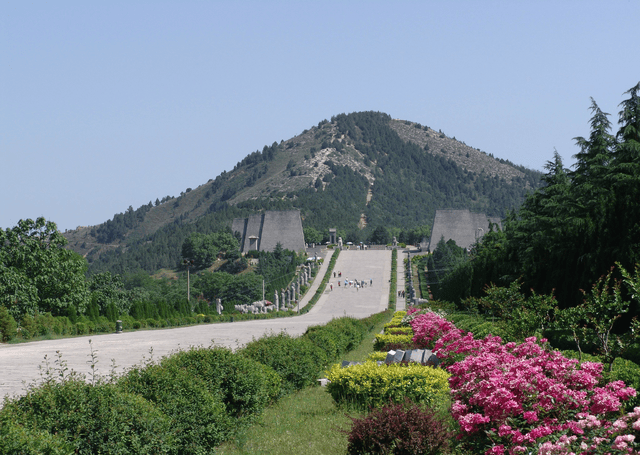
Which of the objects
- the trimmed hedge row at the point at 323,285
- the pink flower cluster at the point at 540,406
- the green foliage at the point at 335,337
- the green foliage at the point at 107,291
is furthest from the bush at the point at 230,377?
the trimmed hedge row at the point at 323,285

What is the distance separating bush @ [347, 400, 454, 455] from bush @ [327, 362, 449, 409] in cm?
208

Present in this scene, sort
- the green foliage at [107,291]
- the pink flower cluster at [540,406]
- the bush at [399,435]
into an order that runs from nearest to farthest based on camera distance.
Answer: the pink flower cluster at [540,406] → the bush at [399,435] → the green foliage at [107,291]

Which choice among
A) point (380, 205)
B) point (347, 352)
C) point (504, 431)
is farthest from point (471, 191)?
point (504, 431)

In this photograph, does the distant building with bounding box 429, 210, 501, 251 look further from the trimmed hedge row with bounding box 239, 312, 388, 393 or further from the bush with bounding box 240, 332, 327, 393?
the bush with bounding box 240, 332, 327, 393

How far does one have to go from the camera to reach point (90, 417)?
4.98 meters

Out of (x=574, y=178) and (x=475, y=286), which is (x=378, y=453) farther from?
(x=475, y=286)

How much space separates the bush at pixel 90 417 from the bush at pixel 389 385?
137 inches

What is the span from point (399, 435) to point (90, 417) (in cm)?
274

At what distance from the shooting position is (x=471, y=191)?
7470 inches

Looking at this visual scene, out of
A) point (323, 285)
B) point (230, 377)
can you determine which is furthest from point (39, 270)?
point (323, 285)

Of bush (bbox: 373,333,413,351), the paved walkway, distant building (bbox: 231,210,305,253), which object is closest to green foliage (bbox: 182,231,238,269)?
distant building (bbox: 231,210,305,253)

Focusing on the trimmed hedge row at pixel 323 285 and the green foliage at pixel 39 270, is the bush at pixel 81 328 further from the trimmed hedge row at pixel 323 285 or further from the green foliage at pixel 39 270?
the trimmed hedge row at pixel 323 285

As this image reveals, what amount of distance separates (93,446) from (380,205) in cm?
16303

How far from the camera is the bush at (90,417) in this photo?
479 cm
